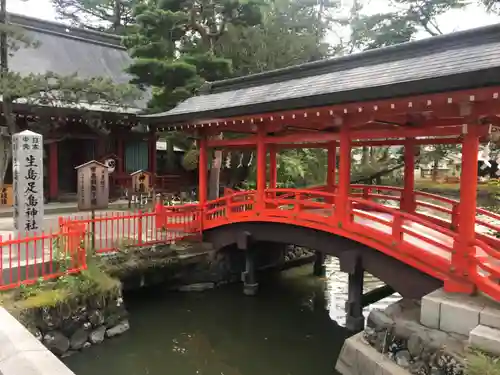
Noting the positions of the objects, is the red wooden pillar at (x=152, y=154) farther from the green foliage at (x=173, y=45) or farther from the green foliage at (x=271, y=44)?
the green foliage at (x=271, y=44)

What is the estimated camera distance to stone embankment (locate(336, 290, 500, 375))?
521 centimetres

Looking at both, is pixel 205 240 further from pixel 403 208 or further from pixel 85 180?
pixel 403 208

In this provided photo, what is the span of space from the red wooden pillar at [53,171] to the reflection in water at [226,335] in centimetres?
838

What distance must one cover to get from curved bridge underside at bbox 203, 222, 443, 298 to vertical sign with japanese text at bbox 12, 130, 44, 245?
467 cm

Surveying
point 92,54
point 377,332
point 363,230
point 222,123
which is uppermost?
point 92,54

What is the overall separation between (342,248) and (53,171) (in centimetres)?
1272

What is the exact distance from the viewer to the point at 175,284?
35.6 feet

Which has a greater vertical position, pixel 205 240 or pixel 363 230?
pixel 363 230

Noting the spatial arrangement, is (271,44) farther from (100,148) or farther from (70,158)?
(70,158)

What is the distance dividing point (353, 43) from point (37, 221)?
70.7 ft

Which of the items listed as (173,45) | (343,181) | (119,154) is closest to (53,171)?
(119,154)

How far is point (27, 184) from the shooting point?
26.6ft

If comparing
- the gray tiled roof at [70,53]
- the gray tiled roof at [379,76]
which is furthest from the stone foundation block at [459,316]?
the gray tiled roof at [70,53]

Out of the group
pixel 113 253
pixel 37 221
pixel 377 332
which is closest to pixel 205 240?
pixel 113 253
